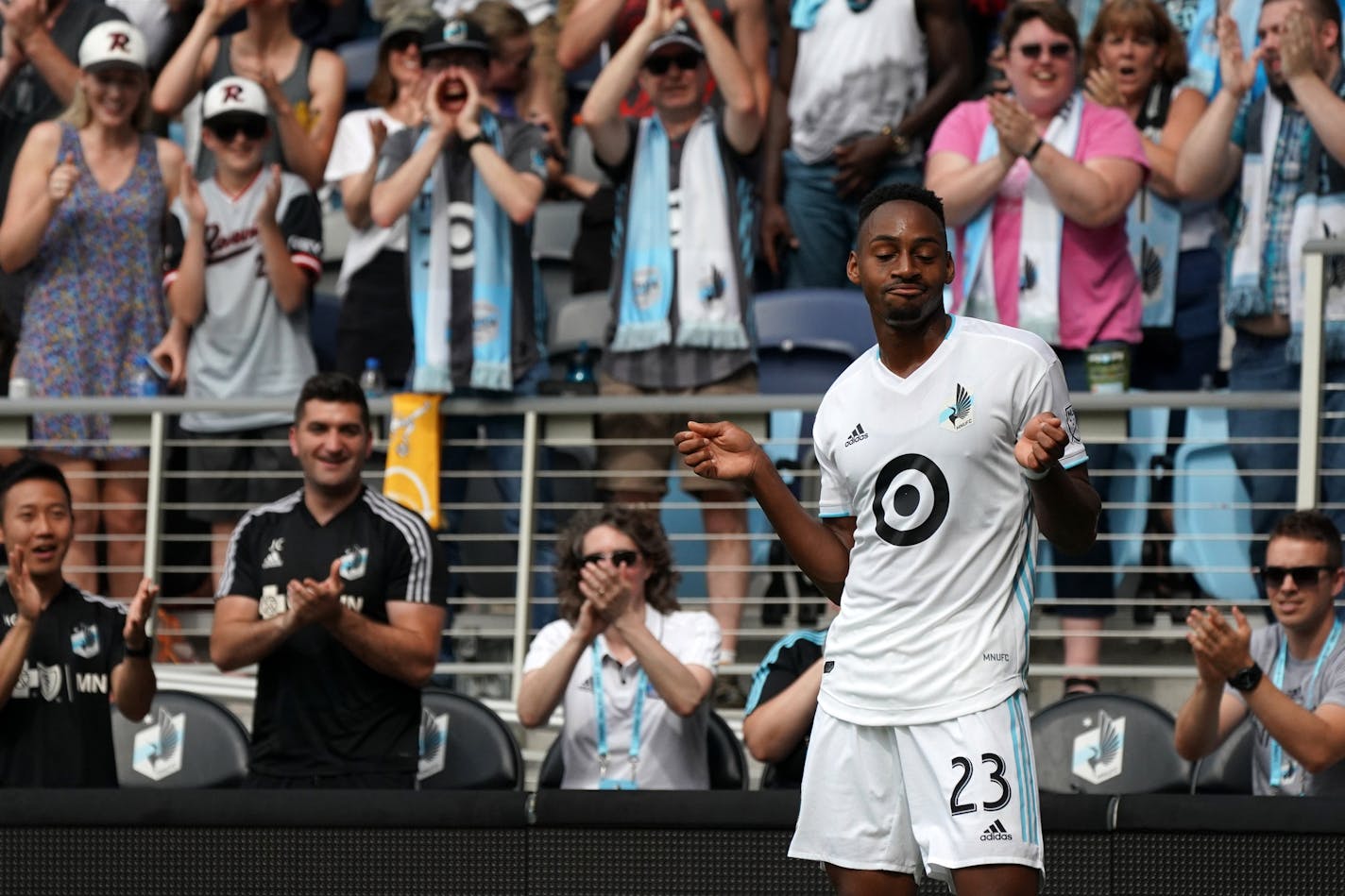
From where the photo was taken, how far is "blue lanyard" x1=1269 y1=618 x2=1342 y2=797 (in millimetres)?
6492

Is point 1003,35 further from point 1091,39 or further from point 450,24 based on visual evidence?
point 450,24

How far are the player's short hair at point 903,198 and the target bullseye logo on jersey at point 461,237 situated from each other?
4138 mm

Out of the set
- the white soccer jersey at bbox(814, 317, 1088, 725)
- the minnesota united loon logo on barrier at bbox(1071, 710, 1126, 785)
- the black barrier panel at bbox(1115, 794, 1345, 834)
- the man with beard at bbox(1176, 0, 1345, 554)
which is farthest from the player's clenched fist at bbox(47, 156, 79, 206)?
the black barrier panel at bbox(1115, 794, 1345, 834)

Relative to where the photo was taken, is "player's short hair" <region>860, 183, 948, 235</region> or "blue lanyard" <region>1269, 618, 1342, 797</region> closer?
"player's short hair" <region>860, 183, 948, 235</region>

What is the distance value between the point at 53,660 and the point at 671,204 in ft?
10.1

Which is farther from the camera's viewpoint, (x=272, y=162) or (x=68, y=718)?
(x=272, y=162)

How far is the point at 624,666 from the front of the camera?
23.0 ft

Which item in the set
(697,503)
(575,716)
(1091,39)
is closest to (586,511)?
(575,716)

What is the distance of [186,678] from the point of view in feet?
28.0

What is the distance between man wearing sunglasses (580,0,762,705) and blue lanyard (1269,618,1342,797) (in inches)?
90.3

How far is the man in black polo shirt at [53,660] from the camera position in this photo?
262 inches

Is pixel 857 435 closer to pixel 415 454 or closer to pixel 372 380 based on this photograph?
pixel 415 454

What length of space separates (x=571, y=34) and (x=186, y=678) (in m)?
3.39

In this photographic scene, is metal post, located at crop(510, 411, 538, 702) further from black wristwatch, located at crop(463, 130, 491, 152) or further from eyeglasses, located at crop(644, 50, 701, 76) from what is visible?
eyeglasses, located at crop(644, 50, 701, 76)
